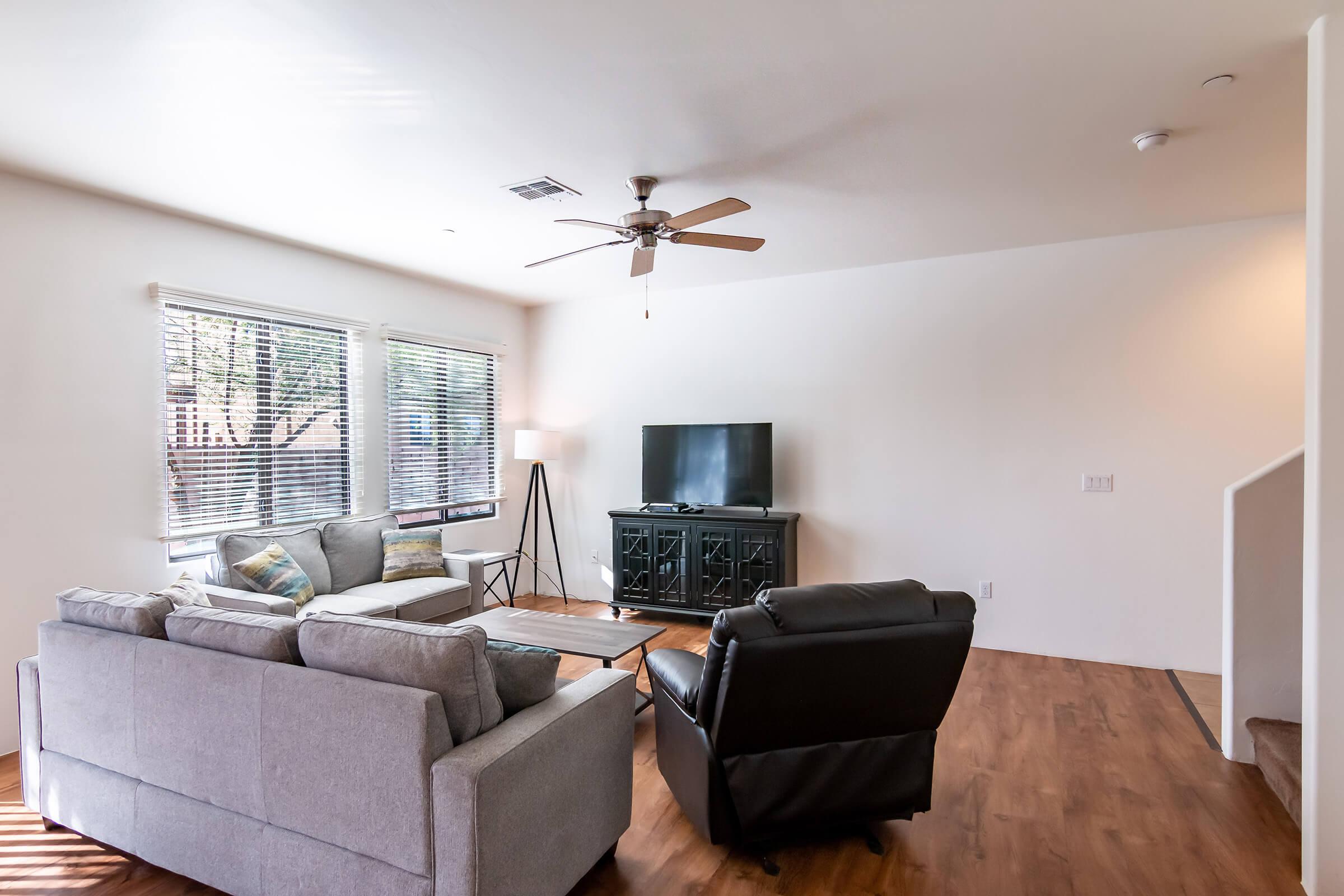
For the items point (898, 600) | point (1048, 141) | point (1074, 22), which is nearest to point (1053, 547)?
point (1048, 141)

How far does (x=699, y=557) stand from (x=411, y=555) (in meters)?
2.09

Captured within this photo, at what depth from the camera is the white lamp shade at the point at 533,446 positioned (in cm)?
586

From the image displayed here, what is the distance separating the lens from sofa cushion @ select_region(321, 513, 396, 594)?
14.3 feet

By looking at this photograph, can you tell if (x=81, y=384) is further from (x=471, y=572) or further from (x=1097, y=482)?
(x=1097, y=482)

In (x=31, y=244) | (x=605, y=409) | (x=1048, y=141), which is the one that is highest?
(x=1048, y=141)

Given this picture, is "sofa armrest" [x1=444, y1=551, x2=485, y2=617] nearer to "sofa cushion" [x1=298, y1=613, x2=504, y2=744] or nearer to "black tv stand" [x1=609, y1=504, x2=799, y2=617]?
"black tv stand" [x1=609, y1=504, x2=799, y2=617]

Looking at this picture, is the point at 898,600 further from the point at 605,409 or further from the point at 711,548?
the point at 605,409

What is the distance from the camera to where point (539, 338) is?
648 centimetres

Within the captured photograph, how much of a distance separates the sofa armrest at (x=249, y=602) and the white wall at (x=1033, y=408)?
3.12m

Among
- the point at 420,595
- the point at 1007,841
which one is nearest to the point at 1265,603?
the point at 1007,841

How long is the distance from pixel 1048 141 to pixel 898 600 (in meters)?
2.19

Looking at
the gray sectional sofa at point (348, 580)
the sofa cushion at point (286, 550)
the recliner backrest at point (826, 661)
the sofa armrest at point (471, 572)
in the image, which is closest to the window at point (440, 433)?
the gray sectional sofa at point (348, 580)

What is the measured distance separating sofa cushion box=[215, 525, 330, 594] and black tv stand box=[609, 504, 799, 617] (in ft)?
7.16

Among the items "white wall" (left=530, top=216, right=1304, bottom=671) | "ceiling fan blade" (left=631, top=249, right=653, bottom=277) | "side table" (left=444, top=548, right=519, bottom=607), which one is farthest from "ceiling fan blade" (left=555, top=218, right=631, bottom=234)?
"side table" (left=444, top=548, right=519, bottom=607)
